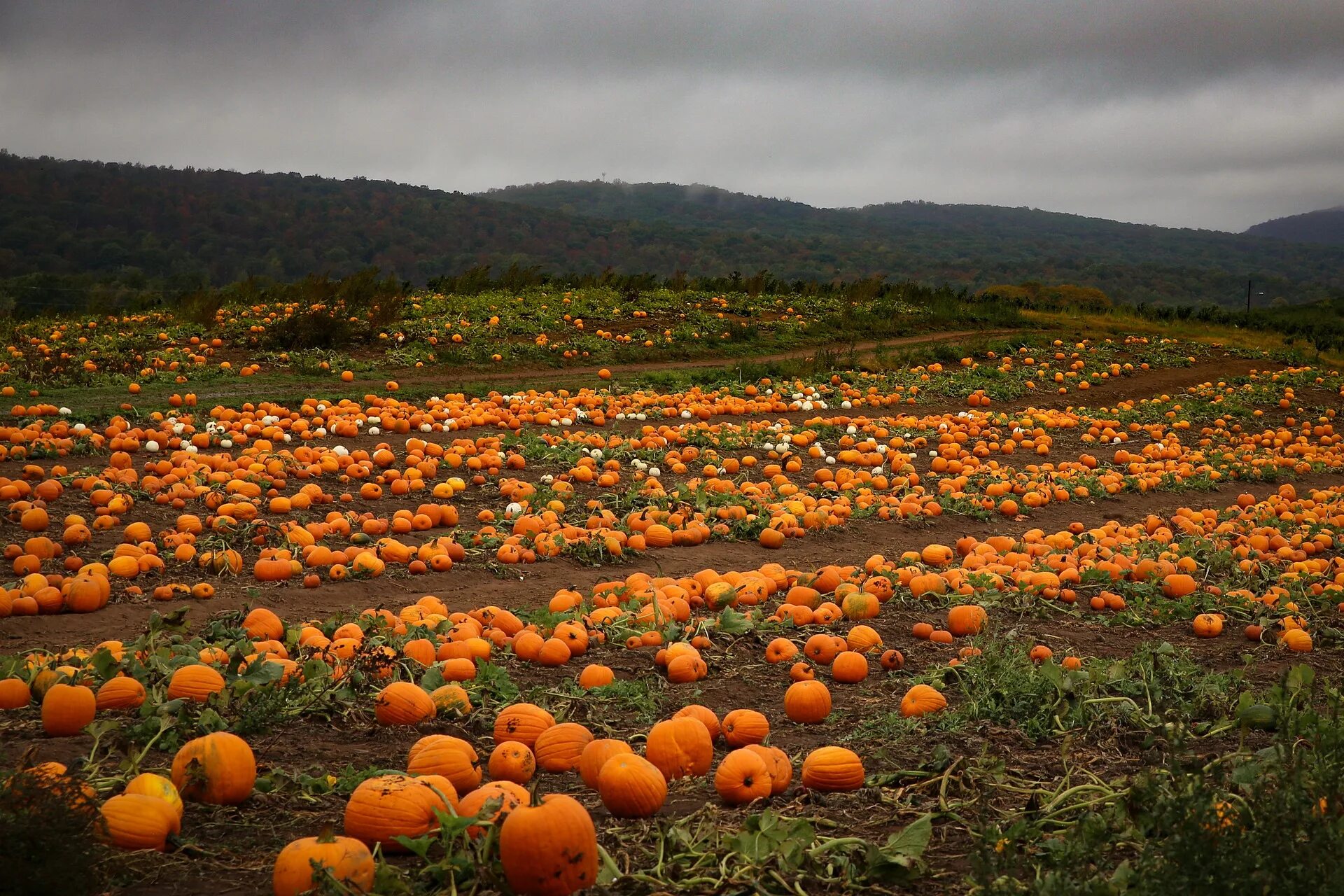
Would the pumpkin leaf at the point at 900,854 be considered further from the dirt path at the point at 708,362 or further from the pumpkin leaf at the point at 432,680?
the dirt path at the point at 708,362

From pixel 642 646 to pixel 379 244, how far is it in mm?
53403

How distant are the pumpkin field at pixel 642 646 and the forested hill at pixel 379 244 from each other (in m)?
18.4

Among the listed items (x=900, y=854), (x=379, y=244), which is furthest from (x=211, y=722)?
(x=379, y=244)

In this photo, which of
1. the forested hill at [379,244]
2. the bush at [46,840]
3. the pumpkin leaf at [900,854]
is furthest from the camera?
the forested hill at [379,244]

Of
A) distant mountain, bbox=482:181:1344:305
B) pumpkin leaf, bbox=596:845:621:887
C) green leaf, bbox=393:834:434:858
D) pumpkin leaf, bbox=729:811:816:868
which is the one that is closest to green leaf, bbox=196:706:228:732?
green leaf, bbox=393:834:434:858

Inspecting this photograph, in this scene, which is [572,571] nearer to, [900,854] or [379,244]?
[900,854]

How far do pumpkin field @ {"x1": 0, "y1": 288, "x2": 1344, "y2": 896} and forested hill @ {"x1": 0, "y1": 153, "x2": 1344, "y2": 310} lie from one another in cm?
1836

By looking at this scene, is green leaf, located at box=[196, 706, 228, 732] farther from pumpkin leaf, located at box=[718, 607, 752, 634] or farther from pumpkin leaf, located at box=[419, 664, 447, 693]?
pumpkin leaf, located at box=[718, 607, 752, 634]

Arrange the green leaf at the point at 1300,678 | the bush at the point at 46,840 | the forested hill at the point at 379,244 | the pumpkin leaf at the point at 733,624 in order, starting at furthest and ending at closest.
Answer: the forested hill at the point at 379,244, the pumpkin leaf at the point at 733,624, the green leaf at the point at 1300,678, the bush at the point at 46,840

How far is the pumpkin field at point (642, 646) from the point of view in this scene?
2801 millimetres

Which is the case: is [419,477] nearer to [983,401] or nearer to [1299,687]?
[1299,687]

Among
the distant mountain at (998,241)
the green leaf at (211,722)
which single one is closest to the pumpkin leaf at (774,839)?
the green leaf at (211,722)

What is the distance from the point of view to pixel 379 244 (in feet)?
180

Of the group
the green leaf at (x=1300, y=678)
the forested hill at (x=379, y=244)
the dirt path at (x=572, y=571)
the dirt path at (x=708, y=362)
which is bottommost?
the dirt path at (x=572, y=571)
